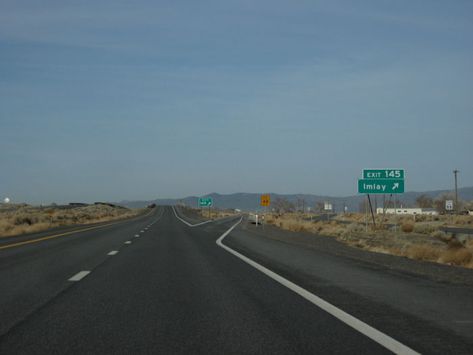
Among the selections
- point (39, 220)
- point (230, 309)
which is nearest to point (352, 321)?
point (230, 309)

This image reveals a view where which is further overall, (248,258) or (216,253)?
(216,253)

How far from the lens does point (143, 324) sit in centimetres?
761

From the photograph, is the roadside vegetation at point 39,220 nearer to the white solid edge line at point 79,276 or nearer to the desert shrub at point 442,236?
the desert shrub at point 442,236

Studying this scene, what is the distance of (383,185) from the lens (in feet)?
128

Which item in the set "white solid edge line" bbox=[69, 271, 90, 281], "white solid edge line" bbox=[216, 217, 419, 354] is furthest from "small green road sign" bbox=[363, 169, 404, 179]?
"white solid edge line" bbox=[69, 271, 90, 281]

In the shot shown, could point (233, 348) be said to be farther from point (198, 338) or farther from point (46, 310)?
point (46, 310)

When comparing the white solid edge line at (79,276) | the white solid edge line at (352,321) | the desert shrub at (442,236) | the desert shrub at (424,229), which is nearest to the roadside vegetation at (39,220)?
the desert shrub at (442,236)

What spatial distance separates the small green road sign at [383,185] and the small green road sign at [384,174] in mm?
185

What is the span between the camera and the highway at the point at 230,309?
6570mm

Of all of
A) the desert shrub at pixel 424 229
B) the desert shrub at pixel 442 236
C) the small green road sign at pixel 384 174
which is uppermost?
the small green road sign at pixel 384 174

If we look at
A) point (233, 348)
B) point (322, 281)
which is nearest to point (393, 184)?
point (322, 281)

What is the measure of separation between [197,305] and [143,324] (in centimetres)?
160

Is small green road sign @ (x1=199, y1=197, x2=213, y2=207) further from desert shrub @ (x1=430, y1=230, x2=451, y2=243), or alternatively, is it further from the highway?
the highway

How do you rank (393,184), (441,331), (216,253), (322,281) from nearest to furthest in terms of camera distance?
1. (441,331)
2. (322,281)
3. (216,253)
4. (393,184)
